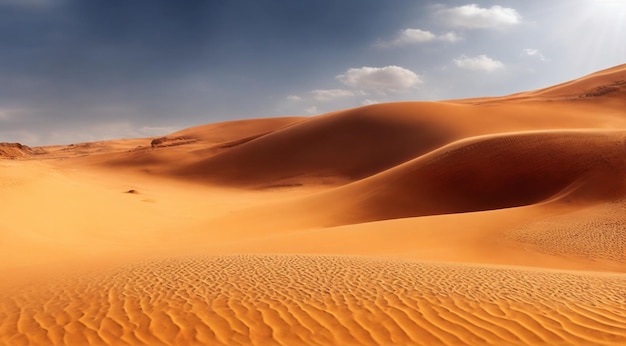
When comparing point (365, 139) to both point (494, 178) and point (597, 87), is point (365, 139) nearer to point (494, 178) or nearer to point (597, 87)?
point (494, 178)

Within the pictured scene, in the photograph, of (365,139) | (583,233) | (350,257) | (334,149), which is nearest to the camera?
(350,257)

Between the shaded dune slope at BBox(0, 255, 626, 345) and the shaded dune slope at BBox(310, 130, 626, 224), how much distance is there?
12.1m

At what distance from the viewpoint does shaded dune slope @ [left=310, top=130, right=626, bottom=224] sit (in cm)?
1956

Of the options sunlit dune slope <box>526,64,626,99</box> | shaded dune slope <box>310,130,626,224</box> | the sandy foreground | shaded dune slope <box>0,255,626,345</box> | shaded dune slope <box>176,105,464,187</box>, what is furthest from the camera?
sunlit dune slope <box>526,64,626,99</box>

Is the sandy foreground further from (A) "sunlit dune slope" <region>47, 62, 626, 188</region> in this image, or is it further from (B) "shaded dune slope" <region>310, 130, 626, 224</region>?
(A) "sunlit dune slope" <region>47, 62, 626, 188</region>

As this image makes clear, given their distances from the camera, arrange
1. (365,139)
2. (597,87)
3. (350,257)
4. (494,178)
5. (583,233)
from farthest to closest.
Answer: (597,87)
(365,139)
(494,178)
(583,233)
(350,257)

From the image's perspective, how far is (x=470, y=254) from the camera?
13078mm

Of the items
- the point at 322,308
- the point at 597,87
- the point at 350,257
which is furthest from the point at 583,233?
the point at 597,87

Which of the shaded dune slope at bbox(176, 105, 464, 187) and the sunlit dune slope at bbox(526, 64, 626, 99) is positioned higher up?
the sunlit dune slope at bbox(526, 64, 626, 99)

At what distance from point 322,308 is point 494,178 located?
707 inches

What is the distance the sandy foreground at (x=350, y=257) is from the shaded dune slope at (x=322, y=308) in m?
0.03

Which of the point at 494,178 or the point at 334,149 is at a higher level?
the point at 334,149

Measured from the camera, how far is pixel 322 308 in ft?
21.0

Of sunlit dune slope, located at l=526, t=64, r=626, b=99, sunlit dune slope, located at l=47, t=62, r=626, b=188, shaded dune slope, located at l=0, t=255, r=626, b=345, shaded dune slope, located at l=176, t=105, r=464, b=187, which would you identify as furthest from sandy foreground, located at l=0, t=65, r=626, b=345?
sunlit dune slope, located at l=526, t=64, r=626, b=99
